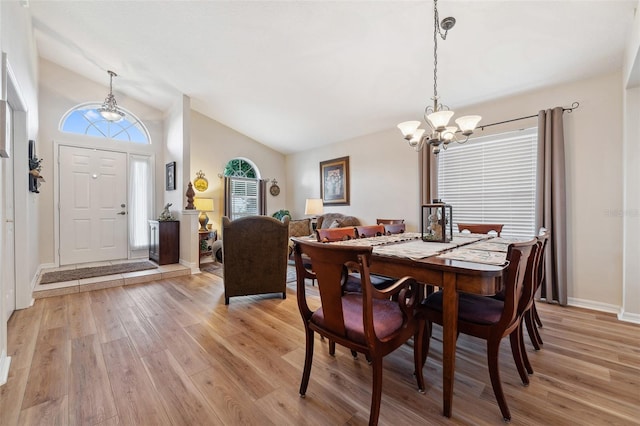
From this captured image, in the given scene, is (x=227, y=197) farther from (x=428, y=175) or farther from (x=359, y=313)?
(x=359, y=313)

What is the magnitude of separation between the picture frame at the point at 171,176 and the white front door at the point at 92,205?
75cm

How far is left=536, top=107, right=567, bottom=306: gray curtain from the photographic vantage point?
115 inches

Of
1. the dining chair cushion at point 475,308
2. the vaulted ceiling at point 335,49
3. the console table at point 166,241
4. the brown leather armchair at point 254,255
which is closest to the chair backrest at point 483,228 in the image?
the dining chair cushion at point 475,308

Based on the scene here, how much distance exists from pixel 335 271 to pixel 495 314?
1025 millimetres

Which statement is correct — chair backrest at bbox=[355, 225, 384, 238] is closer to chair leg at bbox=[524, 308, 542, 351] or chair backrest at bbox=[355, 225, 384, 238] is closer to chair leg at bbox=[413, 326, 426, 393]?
chair leg at bbox=[413, 326, 426, 393]

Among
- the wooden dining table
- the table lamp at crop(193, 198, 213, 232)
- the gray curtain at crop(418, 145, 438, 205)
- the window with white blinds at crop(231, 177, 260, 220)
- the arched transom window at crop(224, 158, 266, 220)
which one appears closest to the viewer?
the wooden dining table

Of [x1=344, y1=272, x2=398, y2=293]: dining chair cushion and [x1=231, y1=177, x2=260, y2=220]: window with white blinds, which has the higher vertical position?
[x1=231, y1=177, x2=260, y2=220]: window with white blinds

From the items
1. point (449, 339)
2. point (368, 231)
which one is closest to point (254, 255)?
point (368, 231)

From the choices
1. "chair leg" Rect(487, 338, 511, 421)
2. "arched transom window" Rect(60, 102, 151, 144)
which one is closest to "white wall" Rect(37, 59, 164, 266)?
"arched transom window" Rect(60, 102, 151, 144)

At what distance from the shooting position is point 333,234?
242 cm

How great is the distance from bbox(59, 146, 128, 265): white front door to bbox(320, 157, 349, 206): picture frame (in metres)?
3.87

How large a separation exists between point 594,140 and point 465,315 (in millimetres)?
2801

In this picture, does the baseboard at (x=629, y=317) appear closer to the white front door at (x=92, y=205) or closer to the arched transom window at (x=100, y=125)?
the white front door at (x=92, y=205)

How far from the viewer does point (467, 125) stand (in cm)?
220
